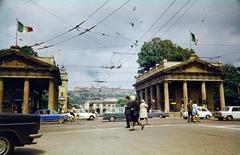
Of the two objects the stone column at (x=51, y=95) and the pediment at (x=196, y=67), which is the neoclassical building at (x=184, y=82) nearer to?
the pediment at (x=196, y=67)

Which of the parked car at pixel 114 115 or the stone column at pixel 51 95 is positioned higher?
the stone column at pixel 51 95

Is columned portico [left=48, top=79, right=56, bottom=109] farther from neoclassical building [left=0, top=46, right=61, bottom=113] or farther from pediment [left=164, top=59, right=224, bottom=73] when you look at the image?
pediment [left=164, top=59, right=224, bottom=73]

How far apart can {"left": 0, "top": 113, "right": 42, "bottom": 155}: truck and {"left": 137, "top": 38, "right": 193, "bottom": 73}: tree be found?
198 ft

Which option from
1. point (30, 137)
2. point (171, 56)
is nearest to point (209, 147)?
point (30, 137)

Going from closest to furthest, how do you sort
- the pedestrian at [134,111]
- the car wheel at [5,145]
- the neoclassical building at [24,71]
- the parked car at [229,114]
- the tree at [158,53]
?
1. the car wheel at [5,145]
2. the pedestrian at [134,111]
3. the parked car at [229,114]
4. the neoclassical building at [24,71]
5. the tree at [158,53]

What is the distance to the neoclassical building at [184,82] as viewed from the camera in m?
54.2

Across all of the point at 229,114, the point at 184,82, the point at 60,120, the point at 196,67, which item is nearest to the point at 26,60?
the point at 60,120

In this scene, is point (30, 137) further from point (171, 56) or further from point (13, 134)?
point (171, 56)

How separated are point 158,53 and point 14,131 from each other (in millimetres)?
62397

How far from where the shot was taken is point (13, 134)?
7.48 m

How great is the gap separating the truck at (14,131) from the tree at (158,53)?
198ft

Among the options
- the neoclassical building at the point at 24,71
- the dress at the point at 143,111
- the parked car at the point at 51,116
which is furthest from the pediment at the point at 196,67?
the dress at the point at 143,111

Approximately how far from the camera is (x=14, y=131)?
7.43 metres

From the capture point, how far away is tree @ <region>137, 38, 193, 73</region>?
222ft
